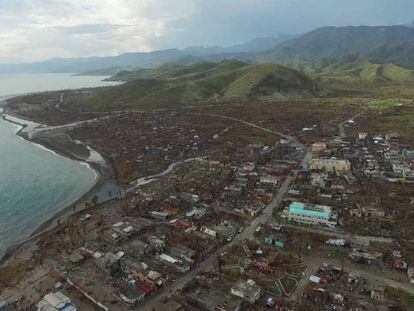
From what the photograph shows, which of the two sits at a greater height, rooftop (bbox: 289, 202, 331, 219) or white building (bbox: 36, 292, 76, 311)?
white building (bbox: 36, 292, 76, 311)

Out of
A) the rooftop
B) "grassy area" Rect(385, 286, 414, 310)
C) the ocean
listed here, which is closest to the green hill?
the ocean

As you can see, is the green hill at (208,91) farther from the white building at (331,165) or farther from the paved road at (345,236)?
the paved road at (345,236)

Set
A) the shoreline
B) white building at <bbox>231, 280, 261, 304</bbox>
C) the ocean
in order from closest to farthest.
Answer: white building at <bbox>231, 280, 261, 304</bbox>
the shoreline
the ocean

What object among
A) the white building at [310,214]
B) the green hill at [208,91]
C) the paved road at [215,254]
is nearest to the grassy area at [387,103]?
the green hill at [208,91]

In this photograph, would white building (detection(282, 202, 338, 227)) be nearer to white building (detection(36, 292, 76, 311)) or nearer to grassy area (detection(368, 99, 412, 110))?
white building (detection(36, 292, 76, 311))

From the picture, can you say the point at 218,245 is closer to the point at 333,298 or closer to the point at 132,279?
the point at 132,279

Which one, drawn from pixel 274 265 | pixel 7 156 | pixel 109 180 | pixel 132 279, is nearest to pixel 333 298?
pixel 274 265
